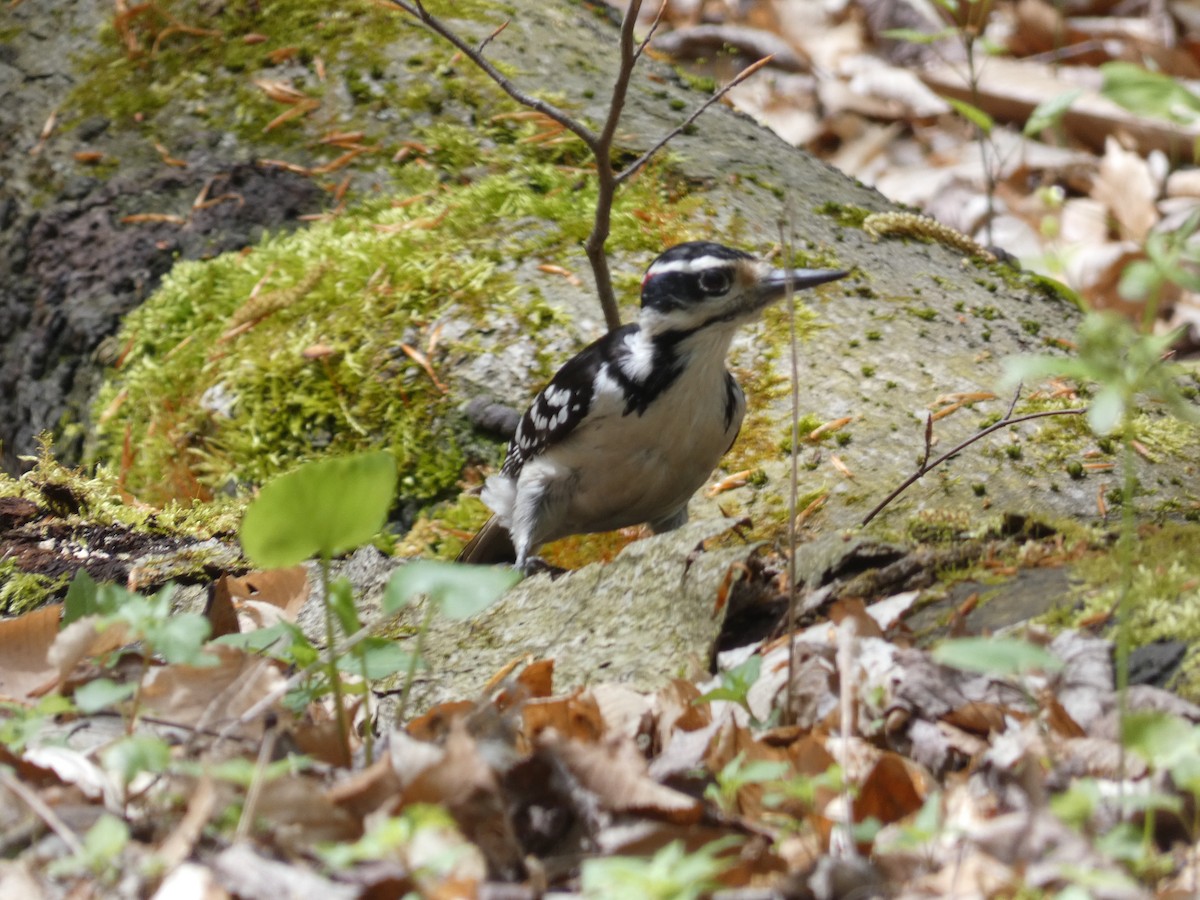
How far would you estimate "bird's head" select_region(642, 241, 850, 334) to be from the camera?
11.8 feet

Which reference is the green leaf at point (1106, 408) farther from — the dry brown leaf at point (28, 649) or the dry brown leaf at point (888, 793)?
the dry brown leaf at point (28, 649)

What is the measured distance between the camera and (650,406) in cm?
379

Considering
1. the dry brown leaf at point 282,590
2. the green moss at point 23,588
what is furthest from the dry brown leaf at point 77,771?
the green moss at point 23,588

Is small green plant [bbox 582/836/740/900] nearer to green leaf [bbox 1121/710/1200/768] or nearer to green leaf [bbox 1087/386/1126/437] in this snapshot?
green leaf [bbox 1121/710/1200/768]

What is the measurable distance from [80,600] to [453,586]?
1.07 meters

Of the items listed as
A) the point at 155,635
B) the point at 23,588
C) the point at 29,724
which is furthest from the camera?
the point at 23,588

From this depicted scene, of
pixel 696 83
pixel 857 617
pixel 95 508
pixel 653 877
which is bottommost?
pixel 95 508

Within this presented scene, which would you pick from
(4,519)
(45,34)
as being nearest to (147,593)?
(4,519)

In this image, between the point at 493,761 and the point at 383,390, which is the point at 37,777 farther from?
the point at 383,390

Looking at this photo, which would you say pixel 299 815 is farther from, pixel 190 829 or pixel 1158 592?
pixel 1158 592

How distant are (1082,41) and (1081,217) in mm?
2232

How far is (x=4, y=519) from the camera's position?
357 cm

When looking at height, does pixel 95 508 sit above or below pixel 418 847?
below

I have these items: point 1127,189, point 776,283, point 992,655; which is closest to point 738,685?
point 992,655
